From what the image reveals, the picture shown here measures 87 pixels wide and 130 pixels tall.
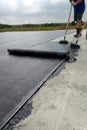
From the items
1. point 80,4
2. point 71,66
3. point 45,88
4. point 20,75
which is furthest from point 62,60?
point 80,4

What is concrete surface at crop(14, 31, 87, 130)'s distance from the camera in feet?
5.30

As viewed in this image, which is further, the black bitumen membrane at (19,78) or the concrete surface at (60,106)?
the black bitumen membrane at (19,78)

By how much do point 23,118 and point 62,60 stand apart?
222cm

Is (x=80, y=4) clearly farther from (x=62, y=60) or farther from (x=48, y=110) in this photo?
(x=48, y=110)

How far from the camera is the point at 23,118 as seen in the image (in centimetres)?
175

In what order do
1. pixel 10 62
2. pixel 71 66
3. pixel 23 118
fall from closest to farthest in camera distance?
1. pixel 23 118
2. pixel 71 66
3. pixel 10 62

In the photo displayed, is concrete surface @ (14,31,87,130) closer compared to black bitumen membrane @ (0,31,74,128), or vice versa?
concrete surface @ (14,31,87,130)

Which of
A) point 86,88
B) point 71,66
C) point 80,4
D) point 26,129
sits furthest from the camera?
point 80,4

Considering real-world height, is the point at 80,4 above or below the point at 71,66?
above

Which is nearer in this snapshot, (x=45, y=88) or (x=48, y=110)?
(x=48, y=110)

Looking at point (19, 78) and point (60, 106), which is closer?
point (60, 106)

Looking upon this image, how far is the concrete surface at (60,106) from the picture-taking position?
1.61 meters

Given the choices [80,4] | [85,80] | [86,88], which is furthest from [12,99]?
[80,4]

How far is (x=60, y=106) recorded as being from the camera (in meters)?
1.93
